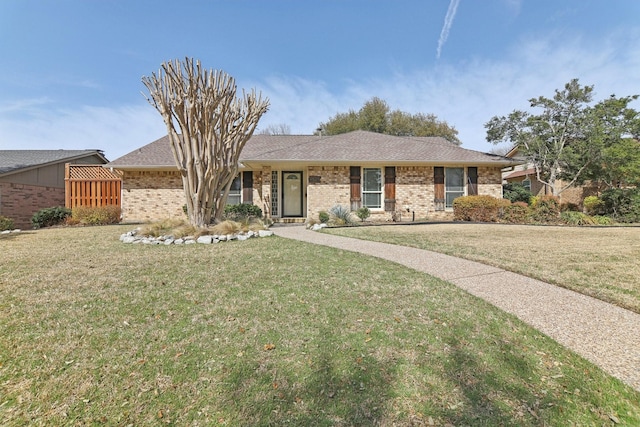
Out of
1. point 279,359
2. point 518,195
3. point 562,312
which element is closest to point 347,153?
point 562,312

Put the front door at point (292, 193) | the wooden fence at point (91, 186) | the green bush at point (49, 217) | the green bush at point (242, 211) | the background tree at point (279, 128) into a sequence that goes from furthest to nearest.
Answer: the background tree at point (279, 128)
the front door at point (292, 193)
the wooden fence at point (91, 186)
the green bush at point (242, 211)
the green bush at point (49, 217)

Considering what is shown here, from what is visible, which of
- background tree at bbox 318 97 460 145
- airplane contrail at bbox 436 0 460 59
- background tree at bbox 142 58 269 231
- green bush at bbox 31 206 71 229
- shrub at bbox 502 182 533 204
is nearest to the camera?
background tree at bbox 142 58 269 231

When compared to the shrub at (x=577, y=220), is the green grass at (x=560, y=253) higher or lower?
lower

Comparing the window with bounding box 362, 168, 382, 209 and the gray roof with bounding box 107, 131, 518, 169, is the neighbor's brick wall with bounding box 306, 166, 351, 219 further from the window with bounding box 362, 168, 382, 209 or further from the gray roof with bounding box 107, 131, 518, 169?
the window with bounding box 362, 168, 382, 209

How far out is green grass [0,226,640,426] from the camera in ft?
5.65

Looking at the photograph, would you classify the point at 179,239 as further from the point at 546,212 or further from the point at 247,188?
the point at 546,212

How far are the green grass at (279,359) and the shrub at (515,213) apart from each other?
9.99 m

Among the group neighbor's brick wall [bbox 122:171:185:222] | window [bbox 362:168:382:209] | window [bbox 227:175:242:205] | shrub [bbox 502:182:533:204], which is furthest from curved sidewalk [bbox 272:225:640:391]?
shrub [bbox 502:182:533:204]

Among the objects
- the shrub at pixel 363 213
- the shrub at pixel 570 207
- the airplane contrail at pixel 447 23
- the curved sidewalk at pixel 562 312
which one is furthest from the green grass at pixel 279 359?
the shrub at pixel 570 207

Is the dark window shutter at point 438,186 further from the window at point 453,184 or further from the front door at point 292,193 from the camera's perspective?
the front door at point 292,193

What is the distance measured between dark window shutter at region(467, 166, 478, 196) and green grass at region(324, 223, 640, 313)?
4358 mm

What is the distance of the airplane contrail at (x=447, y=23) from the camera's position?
11.6m

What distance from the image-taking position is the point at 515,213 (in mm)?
11711

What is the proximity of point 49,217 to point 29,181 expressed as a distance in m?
5.07
